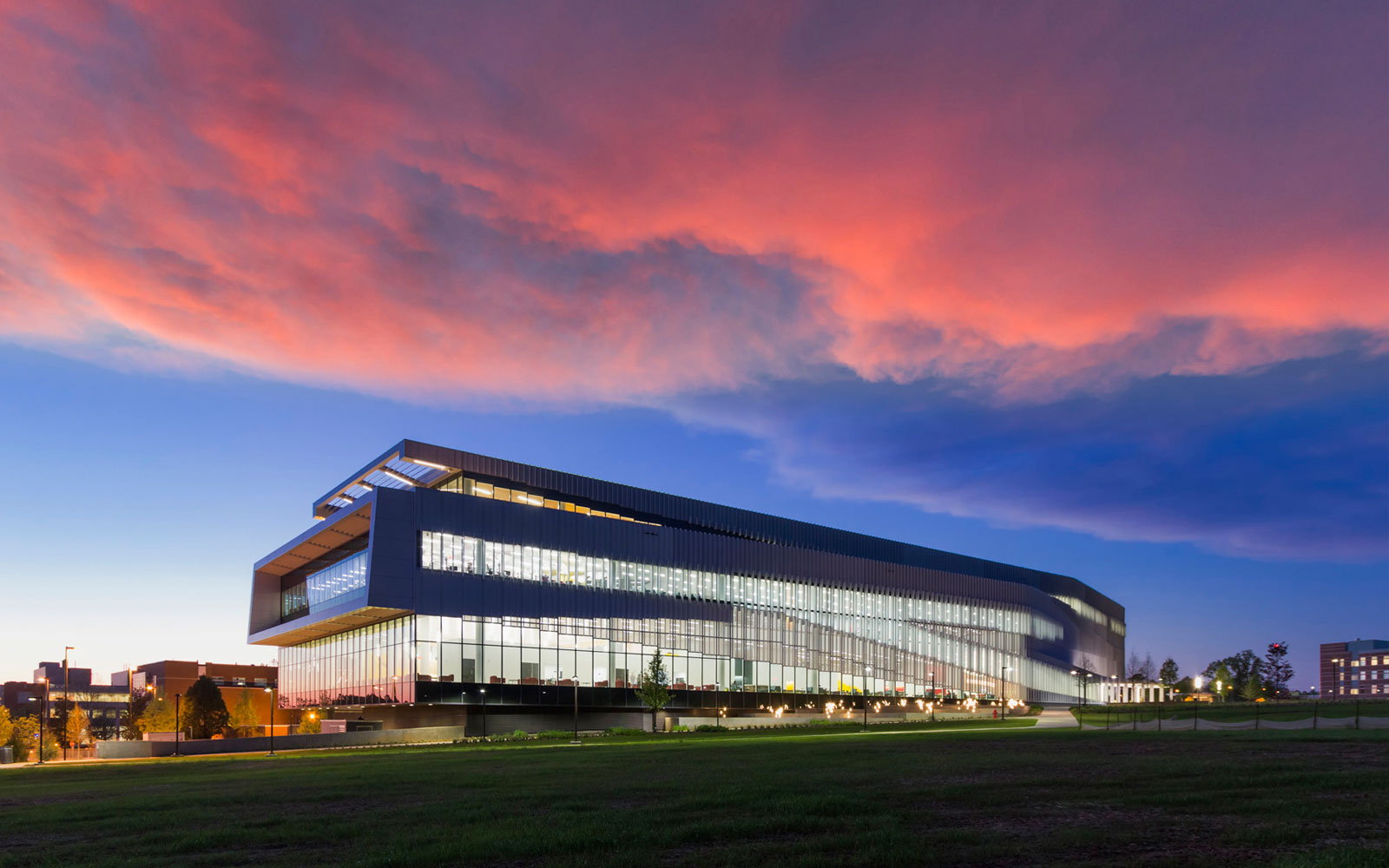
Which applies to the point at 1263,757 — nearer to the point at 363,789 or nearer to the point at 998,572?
the point at 363,789

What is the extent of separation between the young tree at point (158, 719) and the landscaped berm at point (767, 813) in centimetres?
7234

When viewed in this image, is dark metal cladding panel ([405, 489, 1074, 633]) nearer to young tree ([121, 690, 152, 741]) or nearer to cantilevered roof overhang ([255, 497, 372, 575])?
cantilevered roof overhang ([255, 497, 372, 575])

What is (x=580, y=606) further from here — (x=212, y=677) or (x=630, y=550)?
(x=212, y=677)

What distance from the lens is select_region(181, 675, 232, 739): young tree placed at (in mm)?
78500

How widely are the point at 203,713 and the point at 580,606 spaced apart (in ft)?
103

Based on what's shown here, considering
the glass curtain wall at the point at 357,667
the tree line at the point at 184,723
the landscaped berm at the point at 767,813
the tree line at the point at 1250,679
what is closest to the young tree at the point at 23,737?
the tree line at the point at 184,723

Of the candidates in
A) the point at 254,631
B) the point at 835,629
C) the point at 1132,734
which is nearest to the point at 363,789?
the point at 1132,734

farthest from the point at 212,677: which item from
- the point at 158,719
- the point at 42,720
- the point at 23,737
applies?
the point at 42,720

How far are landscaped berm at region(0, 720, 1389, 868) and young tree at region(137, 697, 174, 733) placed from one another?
237 feet

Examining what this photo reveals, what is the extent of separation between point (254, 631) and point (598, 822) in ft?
350

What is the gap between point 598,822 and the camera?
50.0 feet

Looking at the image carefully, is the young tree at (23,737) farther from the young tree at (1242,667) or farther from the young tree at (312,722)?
the young tree at (1242,667)

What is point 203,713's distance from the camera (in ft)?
259

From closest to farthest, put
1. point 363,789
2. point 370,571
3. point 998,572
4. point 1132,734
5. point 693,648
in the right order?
1. point 363,789
2. point 1132,734
3. point 370,571
4. point 693,648
5. point 998,572
